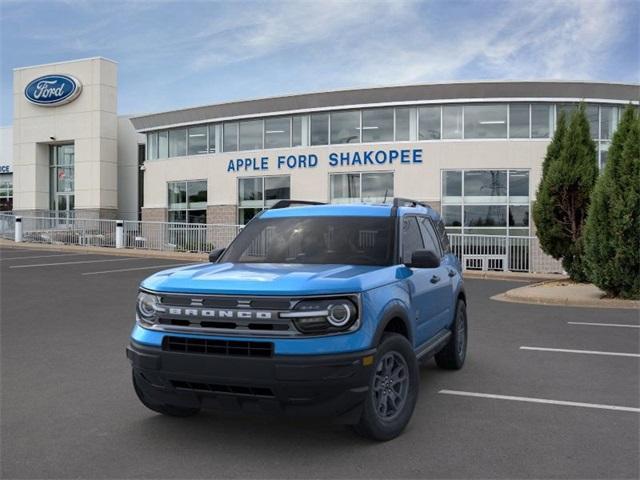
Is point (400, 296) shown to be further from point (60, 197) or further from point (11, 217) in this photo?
point (60, 197)

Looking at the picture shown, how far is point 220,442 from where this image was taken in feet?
14.8

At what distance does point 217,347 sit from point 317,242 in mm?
1583

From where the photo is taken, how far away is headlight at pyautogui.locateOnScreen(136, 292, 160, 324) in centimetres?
449

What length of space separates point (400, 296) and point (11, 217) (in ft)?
104

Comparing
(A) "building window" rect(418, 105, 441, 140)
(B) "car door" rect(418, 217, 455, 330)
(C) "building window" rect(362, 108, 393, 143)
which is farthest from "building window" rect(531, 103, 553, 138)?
(B) "car door" rect(418, 217, 455, 330)

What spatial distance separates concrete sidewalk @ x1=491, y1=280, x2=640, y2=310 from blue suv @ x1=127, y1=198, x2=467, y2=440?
8.95m

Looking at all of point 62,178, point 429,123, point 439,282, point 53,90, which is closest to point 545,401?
point 439,282

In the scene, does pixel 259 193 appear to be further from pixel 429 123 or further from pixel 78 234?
pixel 78 234

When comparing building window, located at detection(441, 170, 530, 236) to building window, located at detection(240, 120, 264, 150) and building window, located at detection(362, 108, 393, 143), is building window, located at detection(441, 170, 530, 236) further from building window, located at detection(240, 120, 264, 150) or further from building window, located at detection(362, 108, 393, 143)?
building window, located at detection(240, 120, 264, 150)

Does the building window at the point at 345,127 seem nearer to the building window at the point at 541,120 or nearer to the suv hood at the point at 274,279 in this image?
the building window at the point at 541,120


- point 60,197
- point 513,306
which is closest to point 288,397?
point 513,306

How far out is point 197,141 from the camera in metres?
31.8

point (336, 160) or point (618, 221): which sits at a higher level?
point (336, 160)

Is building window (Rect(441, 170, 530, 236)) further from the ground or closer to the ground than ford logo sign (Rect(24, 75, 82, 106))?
closer to the ground
